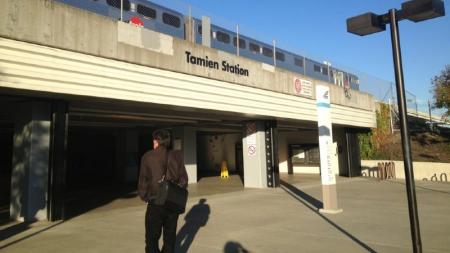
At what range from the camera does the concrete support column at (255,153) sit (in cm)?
1535

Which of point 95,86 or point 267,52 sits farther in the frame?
point 267,52

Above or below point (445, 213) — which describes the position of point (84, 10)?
above

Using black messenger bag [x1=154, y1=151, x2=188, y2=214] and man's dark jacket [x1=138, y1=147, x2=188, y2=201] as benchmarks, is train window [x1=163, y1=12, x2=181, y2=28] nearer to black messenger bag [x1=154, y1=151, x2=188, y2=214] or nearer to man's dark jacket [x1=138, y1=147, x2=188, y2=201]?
man's dark jacket [x1=138, y1=147, x2=188, y2=201]

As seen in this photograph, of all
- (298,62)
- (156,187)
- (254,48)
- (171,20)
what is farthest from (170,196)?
(298,62)

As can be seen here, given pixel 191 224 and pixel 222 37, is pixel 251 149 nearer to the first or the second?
pixel 222 37

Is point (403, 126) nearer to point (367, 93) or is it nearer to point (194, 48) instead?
point (194, 48)

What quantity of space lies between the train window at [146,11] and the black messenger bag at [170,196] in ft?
23.2

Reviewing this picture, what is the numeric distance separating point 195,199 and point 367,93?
13.0m

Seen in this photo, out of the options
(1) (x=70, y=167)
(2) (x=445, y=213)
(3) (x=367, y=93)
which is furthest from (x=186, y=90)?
(1) (x=70, y=167)

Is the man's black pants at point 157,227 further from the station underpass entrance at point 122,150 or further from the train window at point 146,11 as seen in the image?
the train window at point 146,11

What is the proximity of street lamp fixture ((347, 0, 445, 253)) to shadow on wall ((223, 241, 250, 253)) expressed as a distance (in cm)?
251

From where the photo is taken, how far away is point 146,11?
1055cm

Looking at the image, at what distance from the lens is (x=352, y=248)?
19.5 feet

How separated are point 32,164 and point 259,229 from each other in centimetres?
513
